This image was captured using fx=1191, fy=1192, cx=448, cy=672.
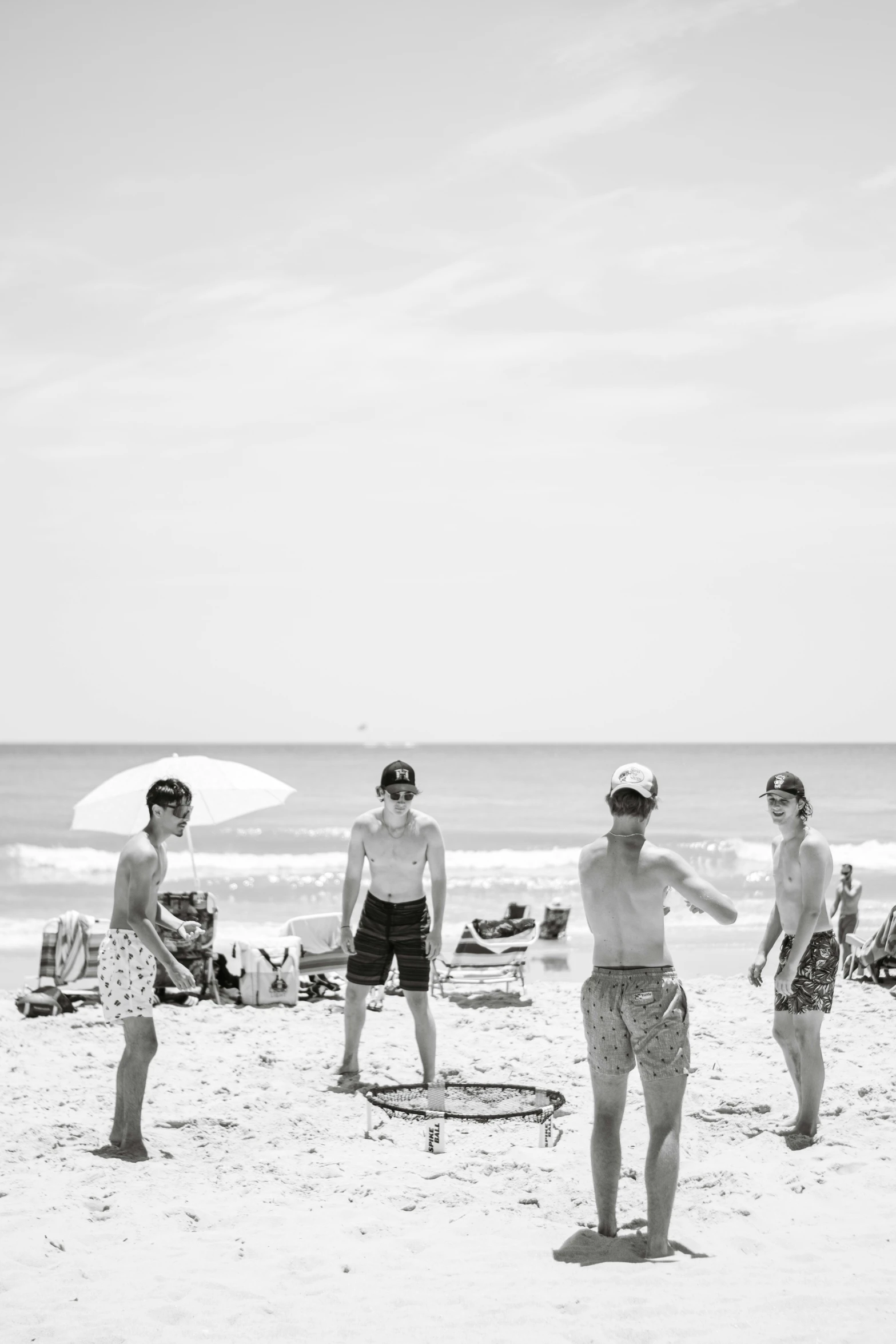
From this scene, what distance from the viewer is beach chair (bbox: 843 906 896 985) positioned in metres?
9.91

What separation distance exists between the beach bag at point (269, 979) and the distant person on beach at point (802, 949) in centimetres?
452

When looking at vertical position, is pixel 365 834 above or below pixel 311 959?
above

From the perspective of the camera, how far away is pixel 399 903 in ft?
22.0

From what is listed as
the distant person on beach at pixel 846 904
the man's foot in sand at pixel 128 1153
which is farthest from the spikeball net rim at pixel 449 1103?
the distant person on beach at pixel 846 904

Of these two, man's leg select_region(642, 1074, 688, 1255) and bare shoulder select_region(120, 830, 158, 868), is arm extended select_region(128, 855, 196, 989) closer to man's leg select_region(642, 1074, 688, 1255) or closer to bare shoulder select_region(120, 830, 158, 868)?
bare shoulder select_region(120, 830, 158, 868)

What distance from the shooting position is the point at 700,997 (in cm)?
945

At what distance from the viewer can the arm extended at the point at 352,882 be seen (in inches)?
265

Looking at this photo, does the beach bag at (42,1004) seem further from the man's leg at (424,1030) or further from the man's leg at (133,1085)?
the man's leg at (424,1030)

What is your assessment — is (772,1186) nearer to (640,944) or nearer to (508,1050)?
(640,944)

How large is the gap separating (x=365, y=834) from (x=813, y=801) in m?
44.4

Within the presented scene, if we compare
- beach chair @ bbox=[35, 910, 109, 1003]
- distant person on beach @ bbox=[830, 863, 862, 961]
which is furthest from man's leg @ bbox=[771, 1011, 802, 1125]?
distant person on beach @ bbox=[830, 863, 862, 961]

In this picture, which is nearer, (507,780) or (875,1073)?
(875,1073)

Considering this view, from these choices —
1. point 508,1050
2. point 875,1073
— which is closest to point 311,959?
point 508,1050

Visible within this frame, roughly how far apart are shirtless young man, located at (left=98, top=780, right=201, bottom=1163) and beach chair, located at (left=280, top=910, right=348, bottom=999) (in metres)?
4.24
